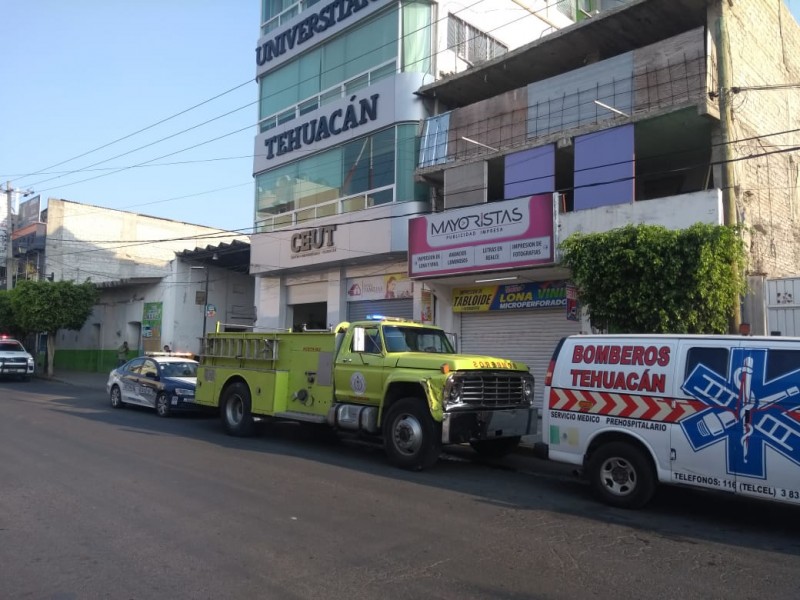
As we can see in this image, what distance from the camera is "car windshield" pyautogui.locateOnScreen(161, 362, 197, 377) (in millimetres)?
16047

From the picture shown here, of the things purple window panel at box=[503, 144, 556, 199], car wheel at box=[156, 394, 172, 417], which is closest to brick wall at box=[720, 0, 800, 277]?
purple window panel at box=[503, 144, 556, 199]

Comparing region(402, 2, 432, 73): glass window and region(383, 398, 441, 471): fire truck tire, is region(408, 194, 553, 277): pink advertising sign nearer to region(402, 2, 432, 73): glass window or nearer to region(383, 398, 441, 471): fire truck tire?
region(402, 2, 432, 73): glass window

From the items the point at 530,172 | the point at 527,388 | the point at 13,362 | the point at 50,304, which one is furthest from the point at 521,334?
the point at 50,304

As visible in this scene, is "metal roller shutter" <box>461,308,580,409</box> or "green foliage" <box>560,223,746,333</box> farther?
"metal roller shutter" <box>461,308,580,409</box>

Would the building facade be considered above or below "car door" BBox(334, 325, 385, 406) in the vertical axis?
above

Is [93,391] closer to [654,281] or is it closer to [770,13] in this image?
[654,281]

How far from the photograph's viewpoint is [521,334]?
1689 centimetres

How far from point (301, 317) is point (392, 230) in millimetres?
7189

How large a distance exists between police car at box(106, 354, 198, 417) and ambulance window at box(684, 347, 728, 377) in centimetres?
1168

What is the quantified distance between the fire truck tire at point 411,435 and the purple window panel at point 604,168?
7.53 metres

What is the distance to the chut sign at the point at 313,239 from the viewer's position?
2081cm

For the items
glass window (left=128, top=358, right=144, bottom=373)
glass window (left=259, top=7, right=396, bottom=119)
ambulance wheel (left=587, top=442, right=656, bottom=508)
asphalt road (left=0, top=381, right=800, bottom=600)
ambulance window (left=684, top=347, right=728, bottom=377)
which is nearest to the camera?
asphalt road (left=0, top=381, right=800, bottom=600)

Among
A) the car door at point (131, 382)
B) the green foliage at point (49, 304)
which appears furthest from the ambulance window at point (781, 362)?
the green foliage at point (49, 304)

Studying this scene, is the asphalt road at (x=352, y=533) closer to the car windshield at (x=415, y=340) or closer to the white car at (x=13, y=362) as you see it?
the car windshield at (x=415, y=340)
